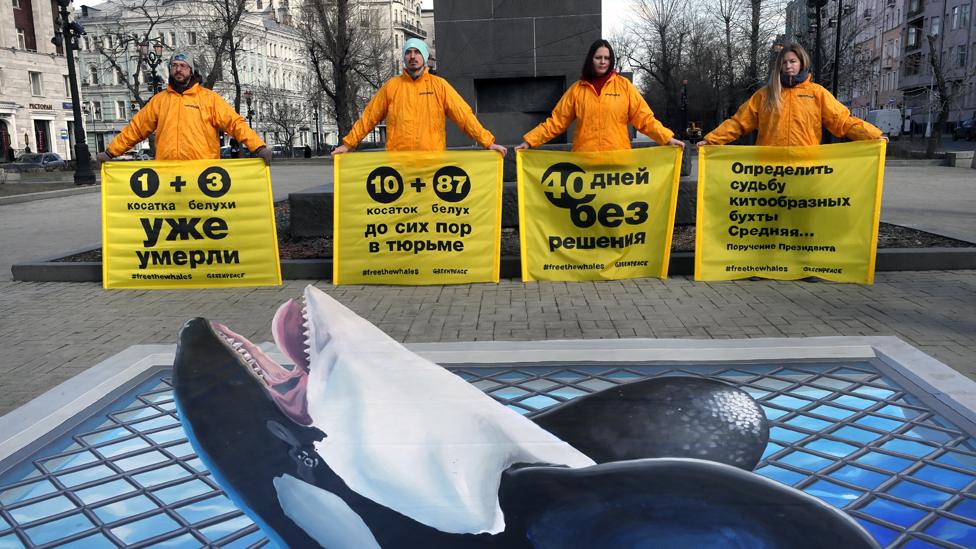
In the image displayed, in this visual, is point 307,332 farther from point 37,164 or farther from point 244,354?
point 37,164

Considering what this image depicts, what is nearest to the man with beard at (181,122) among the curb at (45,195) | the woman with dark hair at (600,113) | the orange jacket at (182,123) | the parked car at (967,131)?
the orange jacket at (182,123)

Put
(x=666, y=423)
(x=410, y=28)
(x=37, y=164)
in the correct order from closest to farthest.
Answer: (x=666, y=423)
(x=37, y=164)
(x=410, y=28)

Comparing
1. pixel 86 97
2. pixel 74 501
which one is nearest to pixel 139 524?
pixel 74 501

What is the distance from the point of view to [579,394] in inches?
123

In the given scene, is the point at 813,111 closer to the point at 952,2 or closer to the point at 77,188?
the point at 77,188

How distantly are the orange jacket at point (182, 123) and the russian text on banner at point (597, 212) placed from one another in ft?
8.67

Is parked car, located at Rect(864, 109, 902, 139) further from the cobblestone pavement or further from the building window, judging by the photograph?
the building window

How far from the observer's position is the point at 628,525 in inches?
64.9

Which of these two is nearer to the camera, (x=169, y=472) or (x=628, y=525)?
(x=628, y=525)

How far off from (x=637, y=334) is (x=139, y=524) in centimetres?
365

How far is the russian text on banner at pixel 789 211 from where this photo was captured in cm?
685

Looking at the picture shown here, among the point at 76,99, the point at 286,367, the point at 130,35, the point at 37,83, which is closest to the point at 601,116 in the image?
the point at 286,367

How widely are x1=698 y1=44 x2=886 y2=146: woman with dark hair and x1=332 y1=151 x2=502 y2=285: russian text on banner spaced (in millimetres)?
2221

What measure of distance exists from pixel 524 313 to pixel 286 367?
12.1 feet
